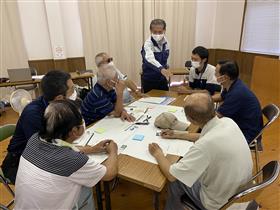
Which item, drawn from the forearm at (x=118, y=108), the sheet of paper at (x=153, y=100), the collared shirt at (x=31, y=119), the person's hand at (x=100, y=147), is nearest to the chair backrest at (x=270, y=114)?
the sheet of paper at (x=153, y=100)

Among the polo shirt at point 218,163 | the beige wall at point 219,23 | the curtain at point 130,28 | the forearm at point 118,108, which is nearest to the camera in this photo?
the polo shirt at point 218,163

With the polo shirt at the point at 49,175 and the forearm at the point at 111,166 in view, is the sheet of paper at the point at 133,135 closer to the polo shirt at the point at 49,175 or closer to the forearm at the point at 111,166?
the forearm at the point at 111,166

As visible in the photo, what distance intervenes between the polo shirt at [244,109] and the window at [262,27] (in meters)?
2.96

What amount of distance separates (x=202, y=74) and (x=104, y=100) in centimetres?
137

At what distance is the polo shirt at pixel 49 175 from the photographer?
38.1 inches

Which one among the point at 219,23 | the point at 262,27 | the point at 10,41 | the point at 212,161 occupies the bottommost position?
the point at 212,161

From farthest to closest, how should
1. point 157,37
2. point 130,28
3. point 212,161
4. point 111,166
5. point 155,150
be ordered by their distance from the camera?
point 130,28, point 157,37, point 155,150, point 111,166, point 212,161

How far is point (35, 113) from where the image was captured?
1.43 metres

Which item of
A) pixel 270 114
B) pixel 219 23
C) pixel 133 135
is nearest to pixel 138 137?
pixel 133 135

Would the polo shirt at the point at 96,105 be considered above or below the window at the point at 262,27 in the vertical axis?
below

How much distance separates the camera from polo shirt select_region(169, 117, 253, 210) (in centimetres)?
111

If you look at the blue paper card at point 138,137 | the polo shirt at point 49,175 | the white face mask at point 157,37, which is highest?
the white face mask at point 157,37

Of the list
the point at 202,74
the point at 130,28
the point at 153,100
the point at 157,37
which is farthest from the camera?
the point at 130,28

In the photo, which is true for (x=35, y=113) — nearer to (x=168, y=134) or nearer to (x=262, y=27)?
(x=168, y=134)
